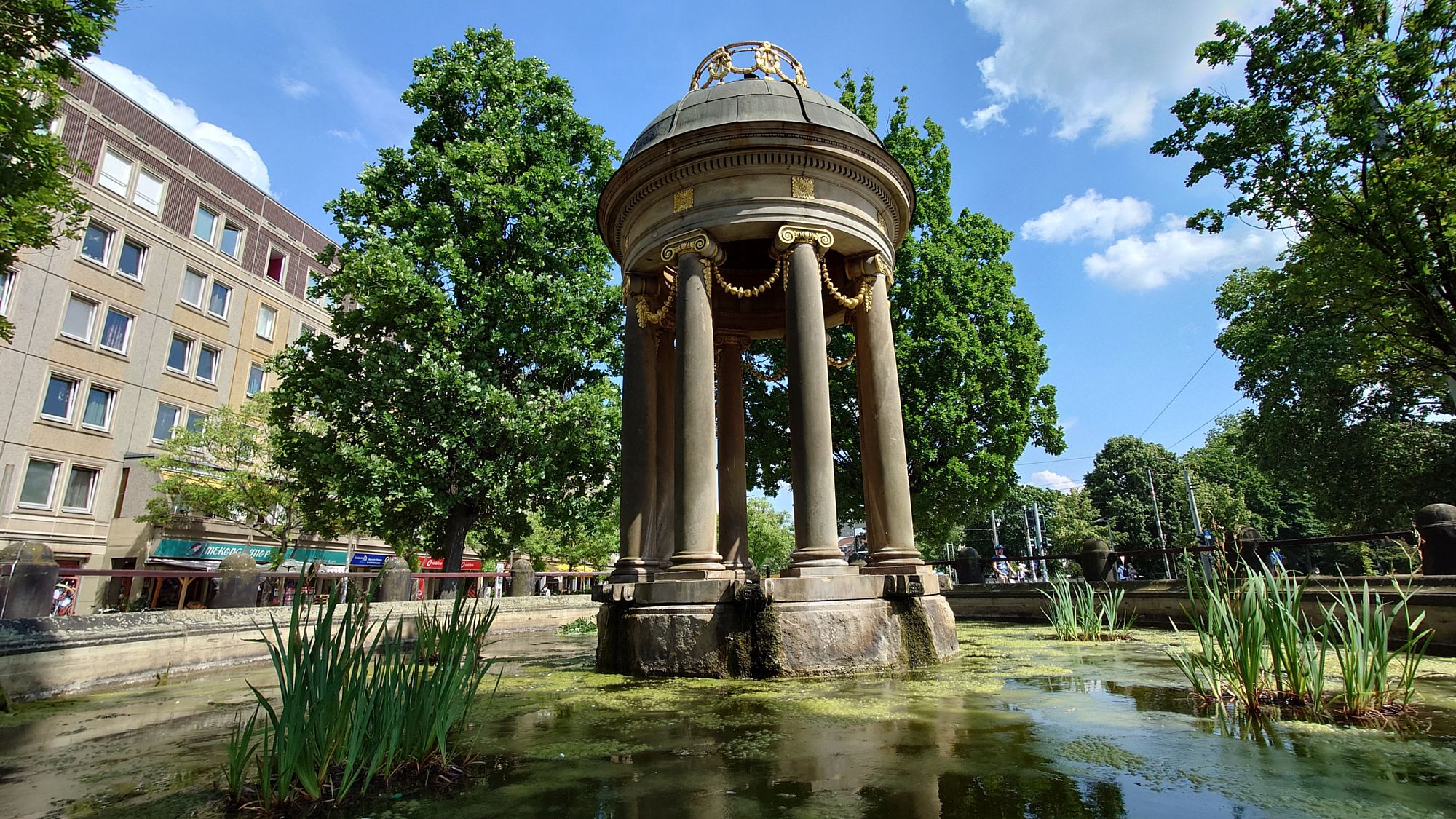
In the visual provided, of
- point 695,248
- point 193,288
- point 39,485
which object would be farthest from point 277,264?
point 695,248

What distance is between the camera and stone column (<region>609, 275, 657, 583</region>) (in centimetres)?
911

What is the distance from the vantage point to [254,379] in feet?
111

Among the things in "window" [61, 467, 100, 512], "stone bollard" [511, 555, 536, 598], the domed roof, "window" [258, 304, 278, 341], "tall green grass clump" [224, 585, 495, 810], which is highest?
"window" [258, 304, 278, 341]

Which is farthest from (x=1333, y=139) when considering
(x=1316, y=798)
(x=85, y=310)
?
(x=85, y=310)

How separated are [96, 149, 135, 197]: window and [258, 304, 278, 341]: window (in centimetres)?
742

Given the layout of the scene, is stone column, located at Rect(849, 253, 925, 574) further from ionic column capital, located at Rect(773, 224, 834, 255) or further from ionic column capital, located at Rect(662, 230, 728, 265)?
ionic column capital, located at Rect(662, 230, 728, 265)

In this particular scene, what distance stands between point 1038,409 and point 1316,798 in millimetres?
19030

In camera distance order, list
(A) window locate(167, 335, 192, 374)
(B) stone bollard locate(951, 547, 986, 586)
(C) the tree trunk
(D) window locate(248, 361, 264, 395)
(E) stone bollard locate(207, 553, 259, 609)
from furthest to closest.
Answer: (D) window locate(248, 361, 264, 395) < (A) window locate(167, 335, 192, 374) < (B) stone bollard locate(951, 547, 986, 586) < (C) the tree trunk < (E) stone bollard locate(207, 553, 259, 609)

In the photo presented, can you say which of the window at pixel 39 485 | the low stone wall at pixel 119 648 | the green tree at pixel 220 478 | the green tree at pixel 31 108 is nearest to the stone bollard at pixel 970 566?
the low stone wall at pixel 119 648

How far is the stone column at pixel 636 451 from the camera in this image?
29.9 ft

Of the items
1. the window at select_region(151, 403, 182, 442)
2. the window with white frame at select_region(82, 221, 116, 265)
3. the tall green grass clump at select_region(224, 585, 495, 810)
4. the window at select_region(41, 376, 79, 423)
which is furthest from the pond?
the window with white frame at select_region(82, 221, 116, 265)

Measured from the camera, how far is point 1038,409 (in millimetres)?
20250

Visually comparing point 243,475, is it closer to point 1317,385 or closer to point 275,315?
point 275,315

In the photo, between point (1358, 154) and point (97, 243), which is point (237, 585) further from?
point (97, 243)
